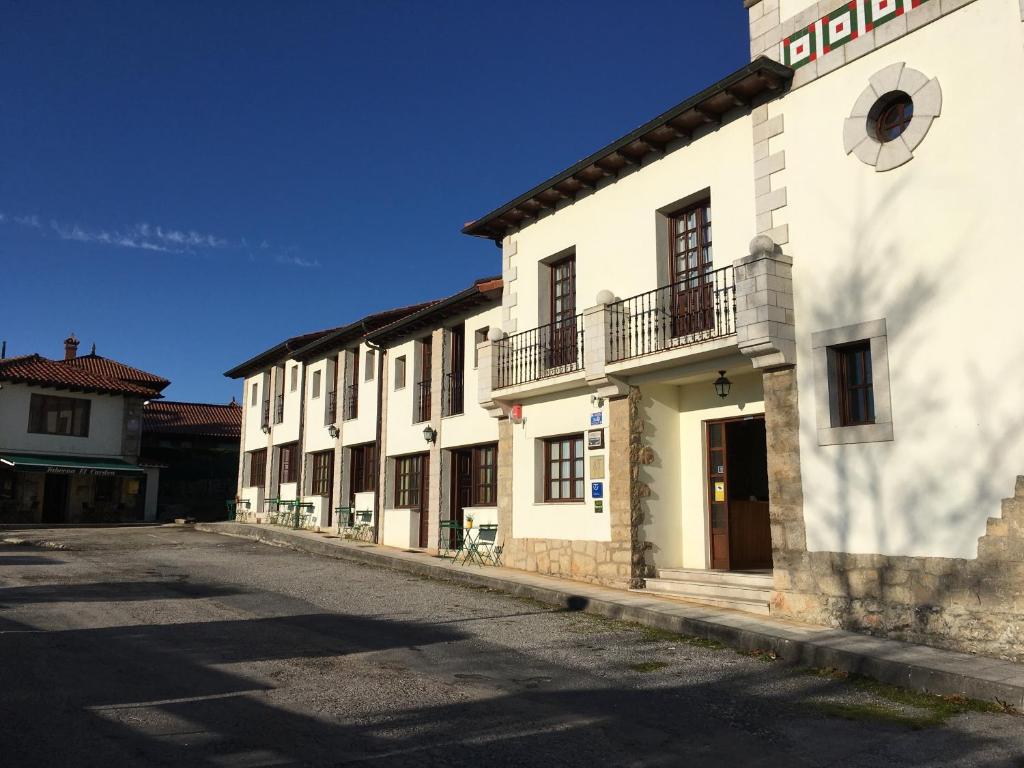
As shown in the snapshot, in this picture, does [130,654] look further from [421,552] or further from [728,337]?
[421,552]

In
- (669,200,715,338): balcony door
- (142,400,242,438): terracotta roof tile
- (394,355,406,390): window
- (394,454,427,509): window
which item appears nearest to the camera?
(669,200,715,338): balcony door

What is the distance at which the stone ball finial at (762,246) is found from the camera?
10273mm

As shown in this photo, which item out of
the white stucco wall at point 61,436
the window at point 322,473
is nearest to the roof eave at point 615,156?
the window at point 322,473

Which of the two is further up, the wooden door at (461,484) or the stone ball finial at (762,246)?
the stone ball finial at (762,246)

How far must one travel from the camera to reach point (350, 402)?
22.9m

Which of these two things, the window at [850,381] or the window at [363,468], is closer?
the window at [850,381]

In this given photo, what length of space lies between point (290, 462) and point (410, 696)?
20.9 m

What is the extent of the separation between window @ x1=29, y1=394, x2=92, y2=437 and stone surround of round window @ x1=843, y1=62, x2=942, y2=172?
28.0 m

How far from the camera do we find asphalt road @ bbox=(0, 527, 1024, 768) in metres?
5.25

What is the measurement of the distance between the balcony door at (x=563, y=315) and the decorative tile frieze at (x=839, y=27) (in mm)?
5003

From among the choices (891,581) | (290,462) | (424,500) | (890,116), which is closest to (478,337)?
(424,500)

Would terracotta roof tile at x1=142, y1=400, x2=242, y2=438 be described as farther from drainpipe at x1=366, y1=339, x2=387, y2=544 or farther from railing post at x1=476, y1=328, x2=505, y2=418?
railing post at x1=476, y1=328, x2=505, y2=418

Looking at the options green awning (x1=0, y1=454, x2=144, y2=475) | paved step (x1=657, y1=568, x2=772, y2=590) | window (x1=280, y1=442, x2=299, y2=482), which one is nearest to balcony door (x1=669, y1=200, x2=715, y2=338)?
paved step (x1=657, y1=568, x2=772, y2=590)

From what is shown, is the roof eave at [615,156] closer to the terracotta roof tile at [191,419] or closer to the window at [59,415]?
the window at [59,415]
